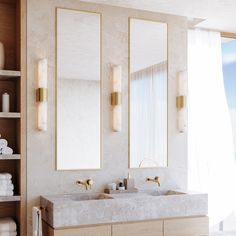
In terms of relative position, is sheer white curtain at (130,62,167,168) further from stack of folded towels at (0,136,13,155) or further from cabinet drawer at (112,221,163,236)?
stack of folded towels at (0,136,13,155)

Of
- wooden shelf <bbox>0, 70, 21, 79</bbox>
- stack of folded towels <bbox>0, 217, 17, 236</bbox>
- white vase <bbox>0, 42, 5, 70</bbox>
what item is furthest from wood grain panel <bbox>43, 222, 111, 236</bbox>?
white vase <bbox>0, 42, 5, 70</bbox>

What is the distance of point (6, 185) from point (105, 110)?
112 centimetres

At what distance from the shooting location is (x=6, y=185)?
3.52 metres

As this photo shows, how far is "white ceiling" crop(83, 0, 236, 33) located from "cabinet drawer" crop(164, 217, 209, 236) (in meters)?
1.97

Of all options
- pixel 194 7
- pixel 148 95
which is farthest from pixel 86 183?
pixel 194 7

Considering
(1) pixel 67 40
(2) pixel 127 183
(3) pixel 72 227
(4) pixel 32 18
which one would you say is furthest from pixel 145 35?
(3) pixel 72 227

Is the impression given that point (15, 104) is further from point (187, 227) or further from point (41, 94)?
point (187, 227)

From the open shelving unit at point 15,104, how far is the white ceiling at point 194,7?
77cm

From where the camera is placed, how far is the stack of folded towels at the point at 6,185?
3494 millimetres

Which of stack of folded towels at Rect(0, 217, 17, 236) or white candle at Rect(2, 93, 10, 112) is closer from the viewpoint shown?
stack of folded towels at Rect(0, 217, 17, 236)

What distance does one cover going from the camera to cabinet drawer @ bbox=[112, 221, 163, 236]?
3.44 m

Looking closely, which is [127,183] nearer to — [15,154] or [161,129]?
[161,129]

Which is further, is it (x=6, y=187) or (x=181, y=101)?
(x=181, y=101)

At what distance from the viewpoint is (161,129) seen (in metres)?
4.20
